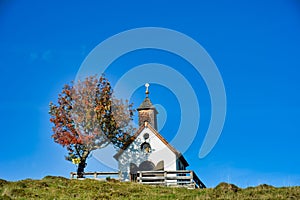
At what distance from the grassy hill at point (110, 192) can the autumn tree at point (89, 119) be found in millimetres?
11082

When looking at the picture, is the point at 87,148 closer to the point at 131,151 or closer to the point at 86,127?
the point at 86,127

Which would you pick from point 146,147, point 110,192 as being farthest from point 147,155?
point 110,192

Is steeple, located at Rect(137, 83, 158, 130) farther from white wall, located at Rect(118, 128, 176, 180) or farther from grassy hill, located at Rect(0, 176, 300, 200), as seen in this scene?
grassy hill, located at Rect(0, 176, 300, 200)

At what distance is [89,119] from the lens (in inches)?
1439

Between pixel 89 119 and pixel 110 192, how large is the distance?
15.7m

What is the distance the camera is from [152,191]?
75.3 feet

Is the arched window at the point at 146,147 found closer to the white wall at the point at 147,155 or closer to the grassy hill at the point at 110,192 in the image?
the white wall at the point at 147,155

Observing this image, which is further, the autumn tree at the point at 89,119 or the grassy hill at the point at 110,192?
the autumn tree at the point at 89,119

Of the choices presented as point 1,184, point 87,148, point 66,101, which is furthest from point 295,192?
point 66,101

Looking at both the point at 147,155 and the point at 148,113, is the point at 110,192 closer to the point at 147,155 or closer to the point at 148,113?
the point at 147,155

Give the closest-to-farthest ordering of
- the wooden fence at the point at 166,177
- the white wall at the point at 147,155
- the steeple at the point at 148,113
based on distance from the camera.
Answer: the wooden fence at the point at 166,177 → the white wall at the point at 147,155 → the steeple at the point at 148,113

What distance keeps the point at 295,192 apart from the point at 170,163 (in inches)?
722

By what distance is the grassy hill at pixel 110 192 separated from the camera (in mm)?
19469

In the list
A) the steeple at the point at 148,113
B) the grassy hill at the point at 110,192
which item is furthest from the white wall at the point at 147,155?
the grassy hill at the point at 110,192
